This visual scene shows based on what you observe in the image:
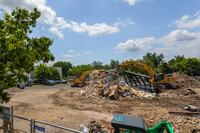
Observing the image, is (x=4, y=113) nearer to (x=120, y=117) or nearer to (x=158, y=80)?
(x=120, y=117)

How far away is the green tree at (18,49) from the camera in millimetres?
3891

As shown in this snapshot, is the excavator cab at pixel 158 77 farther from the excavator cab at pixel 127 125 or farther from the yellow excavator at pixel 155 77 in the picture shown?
the excavator cab at pixel 127 125

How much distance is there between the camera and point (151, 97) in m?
14.0

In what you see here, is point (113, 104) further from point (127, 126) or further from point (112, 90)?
point (127, 126)

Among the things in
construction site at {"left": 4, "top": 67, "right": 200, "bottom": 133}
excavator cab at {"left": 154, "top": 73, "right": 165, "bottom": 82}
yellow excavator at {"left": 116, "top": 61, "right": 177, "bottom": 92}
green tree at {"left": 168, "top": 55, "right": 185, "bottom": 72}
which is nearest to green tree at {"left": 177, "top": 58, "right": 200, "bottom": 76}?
green tree at {"left": 168, "top": 55, "right": 185, "bottom": 72}

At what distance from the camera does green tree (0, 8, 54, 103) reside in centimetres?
389

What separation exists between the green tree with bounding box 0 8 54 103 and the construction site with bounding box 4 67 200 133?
163 inches

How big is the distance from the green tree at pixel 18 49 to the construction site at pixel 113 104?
4142mm

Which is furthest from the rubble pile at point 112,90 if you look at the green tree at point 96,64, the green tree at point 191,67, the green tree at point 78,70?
the green tree at point 96,64

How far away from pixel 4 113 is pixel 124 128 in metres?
5.08

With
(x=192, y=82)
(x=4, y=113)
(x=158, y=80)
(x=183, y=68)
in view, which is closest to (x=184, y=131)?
(x=4, y=113)

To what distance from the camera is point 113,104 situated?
464 inches

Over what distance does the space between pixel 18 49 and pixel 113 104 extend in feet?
31.7

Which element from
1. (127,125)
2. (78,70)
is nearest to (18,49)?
(127,125)
